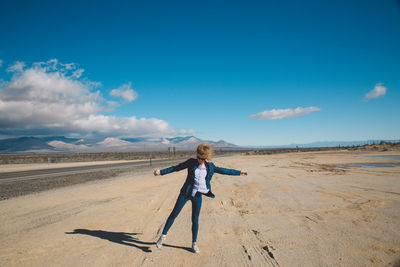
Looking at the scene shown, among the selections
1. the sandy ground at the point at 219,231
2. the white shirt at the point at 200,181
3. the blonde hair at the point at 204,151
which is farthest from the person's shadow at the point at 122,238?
the blonde hair at the point at 204,151

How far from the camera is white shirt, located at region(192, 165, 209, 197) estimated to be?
401 centimetres

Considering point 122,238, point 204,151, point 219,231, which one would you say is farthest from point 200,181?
point 122,238

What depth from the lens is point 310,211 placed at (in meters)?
6.71

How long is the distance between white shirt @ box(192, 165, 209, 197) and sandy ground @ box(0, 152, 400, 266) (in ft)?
4.20

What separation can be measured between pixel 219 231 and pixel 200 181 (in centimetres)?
211

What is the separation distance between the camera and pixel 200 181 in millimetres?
4020

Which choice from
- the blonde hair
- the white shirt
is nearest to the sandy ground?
the white shirt

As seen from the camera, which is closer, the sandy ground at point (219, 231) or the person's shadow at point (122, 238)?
the sandy ground at point (219, 231)

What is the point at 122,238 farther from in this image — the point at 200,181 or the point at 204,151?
the point at 204,151

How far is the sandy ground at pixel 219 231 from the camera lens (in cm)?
404

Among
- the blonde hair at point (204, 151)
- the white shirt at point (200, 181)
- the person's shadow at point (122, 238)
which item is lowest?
the person's shadow at point (122, 238)

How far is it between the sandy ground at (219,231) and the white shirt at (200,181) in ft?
4.20

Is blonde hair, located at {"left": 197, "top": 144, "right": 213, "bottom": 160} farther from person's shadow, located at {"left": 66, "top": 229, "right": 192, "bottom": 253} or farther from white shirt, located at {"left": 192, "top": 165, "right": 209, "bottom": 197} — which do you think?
person's shadow, located at {"left": 66, "top": 229, "right": 192, "bottom": 253}

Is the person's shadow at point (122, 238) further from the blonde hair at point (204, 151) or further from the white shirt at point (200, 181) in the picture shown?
the blonde hair at point (204, 151)
